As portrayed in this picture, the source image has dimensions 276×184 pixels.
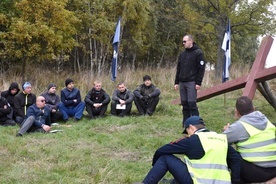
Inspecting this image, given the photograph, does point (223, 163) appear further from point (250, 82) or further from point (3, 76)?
point (3, 76)

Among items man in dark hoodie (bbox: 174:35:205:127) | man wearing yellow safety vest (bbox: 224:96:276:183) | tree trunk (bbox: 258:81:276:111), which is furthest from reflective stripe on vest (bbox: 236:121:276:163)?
tree trunk (bbox: 258:81:276:111)

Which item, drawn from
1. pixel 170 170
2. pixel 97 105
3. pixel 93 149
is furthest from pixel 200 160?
pixel 97 105

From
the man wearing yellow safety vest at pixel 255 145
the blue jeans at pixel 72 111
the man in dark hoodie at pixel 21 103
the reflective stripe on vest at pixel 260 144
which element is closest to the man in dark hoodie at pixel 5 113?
the man in dark hoodie at pixel 21 103

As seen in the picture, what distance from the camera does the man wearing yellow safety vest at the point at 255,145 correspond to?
3.71 m

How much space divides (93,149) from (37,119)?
6.46 ft

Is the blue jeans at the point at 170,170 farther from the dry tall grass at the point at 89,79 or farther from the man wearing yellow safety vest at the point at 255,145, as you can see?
the dry tall grass at the point at 89,79

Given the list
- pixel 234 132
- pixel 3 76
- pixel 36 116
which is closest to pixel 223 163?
pixel 234 132

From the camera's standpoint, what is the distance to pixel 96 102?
8805mm

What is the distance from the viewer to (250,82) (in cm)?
646

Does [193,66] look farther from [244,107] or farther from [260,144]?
[260,144]

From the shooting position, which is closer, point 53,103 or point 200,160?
point 200,160

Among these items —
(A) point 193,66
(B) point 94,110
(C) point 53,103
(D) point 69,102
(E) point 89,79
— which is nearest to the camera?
(A) point 193,66

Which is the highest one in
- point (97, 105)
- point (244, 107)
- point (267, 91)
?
point (244, 107)

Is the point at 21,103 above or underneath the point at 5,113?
above
